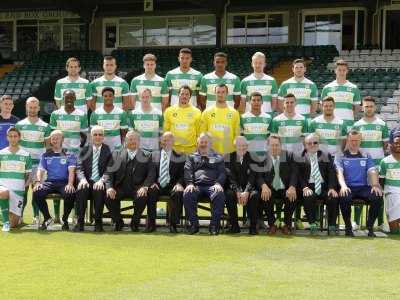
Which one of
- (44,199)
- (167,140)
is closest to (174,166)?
(167,140)

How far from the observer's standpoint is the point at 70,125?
10141 mm

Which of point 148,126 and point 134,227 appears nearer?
point 134,227

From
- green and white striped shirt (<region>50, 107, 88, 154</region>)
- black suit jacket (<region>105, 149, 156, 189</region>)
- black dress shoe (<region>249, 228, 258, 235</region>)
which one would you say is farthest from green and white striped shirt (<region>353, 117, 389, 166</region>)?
green and white striped shirt (<region>50, 107, 88, 154</region>)

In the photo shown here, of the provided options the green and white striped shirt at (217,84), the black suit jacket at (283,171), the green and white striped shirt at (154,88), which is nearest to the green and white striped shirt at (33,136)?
the green and white striped shirt at (154,88)

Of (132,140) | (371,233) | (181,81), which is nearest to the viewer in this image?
(371,233)

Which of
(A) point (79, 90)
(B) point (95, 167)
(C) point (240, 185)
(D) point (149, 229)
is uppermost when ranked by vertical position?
(A) point (79, 90)

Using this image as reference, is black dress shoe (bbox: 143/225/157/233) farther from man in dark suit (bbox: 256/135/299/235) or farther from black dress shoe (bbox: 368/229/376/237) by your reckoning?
black dress shoe (bbox: 368/229/376/237)

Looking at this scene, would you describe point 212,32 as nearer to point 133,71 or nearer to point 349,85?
point 133,71

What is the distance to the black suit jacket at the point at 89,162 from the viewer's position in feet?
31.5

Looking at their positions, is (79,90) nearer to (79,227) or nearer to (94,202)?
(94,202)

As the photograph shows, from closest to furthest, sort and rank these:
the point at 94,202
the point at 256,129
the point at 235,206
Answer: the point at 235,206
the point at 94,202
the point at 256,129

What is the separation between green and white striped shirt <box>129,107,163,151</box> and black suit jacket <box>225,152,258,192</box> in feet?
4.36

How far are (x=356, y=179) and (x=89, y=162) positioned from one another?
3.73 meters

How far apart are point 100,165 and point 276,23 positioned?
19.4 meters
